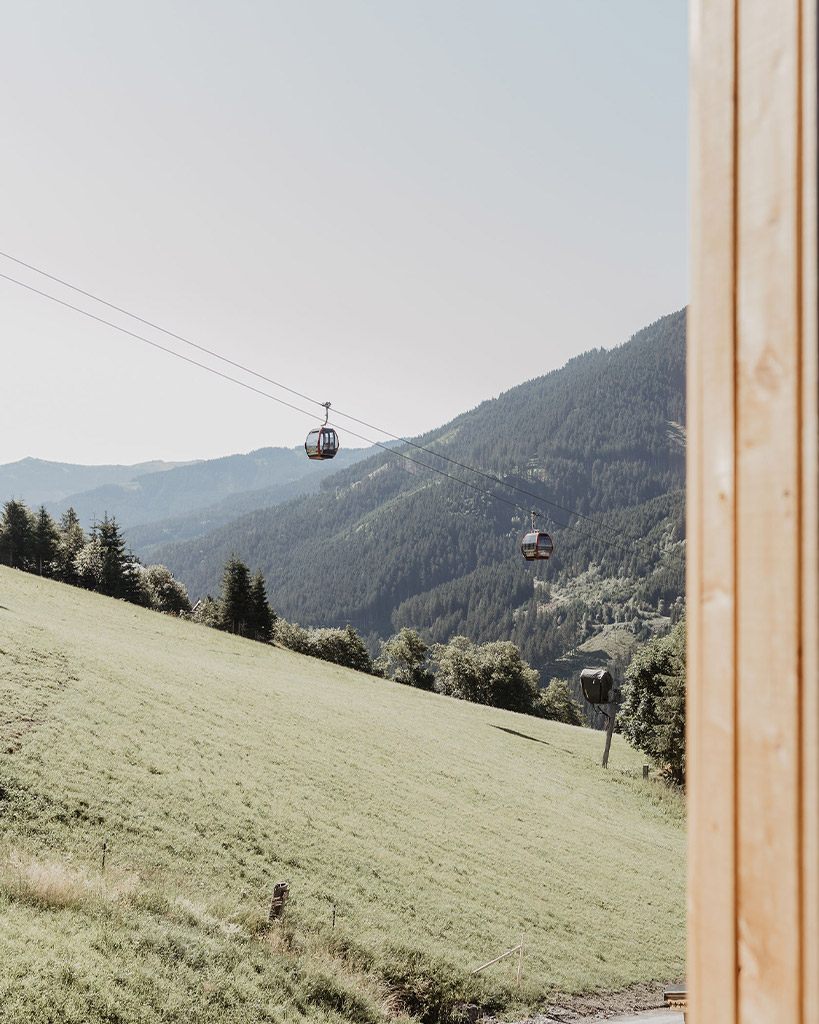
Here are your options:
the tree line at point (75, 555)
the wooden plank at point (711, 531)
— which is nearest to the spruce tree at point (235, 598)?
the tree line at point (75, 555)

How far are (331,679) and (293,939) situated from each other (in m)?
33.2

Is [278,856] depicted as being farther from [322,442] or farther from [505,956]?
[322,442]

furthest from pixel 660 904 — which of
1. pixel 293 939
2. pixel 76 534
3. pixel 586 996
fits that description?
pixel 76 534

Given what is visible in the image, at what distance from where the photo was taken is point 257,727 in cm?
2559

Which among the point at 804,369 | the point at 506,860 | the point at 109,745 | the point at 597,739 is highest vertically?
the point at 804,369

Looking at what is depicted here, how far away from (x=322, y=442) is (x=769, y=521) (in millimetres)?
17281

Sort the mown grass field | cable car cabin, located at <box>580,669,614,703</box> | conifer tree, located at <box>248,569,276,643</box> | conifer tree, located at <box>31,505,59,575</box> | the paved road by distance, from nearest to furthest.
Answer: the mown grass field → the paved road → cable car cabin, located at <box>580,669,614,703</box> → conifer tree, located at <box>248,569,276,643</box> → conifer tree, located at <box>31,505,59,575</box>

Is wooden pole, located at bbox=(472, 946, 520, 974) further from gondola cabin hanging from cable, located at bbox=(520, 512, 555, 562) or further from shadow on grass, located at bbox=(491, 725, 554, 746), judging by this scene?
shadow on grass, located at bbox=(491, 725, 554, 746)

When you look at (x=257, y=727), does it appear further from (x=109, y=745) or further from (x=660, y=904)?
(x=660, y=904)

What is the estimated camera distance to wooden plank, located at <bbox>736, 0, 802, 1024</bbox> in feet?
3.84

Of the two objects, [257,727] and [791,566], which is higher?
[791,566]

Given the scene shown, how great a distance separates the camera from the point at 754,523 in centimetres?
128

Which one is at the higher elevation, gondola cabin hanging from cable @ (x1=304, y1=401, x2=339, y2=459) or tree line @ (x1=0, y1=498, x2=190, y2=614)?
gondola cabin hanging from cable @ (x1=304, y1=401, x2=339, y2=459)

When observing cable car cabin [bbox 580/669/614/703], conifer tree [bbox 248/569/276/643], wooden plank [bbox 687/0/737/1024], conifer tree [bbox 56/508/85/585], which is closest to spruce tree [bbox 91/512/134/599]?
conifer tree [bbox 56/508/85/585]
